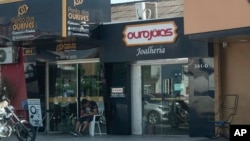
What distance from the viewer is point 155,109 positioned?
15.4 meters

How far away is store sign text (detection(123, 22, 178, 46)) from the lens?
14.4 m

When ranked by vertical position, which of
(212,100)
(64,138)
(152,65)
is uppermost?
(152,65)

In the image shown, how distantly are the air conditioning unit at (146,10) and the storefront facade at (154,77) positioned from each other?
103cm

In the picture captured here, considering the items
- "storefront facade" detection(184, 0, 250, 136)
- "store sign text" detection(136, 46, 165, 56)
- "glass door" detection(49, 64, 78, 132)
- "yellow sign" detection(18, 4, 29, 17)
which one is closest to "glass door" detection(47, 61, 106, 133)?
"glass door" detection(49, 64, 78, 132)

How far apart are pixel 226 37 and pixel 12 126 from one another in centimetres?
635

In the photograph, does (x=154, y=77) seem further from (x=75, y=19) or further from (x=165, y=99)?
(x=75, y=19)

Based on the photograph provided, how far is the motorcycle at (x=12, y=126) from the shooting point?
13.3 meters

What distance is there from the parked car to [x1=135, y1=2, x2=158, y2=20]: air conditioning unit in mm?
2634

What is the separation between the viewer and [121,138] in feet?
48.0

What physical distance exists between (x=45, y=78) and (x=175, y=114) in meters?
5.27

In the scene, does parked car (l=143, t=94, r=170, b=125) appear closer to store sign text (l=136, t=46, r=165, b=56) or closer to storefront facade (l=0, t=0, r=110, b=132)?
store sign text (l=136, t=46, r=165, b=56)

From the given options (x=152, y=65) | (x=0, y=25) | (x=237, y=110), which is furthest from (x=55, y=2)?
(x=237, y=110)

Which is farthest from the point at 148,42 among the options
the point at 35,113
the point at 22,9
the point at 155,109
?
the point at 35,113

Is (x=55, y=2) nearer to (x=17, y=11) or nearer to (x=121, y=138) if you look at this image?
(x=17, y=11)
